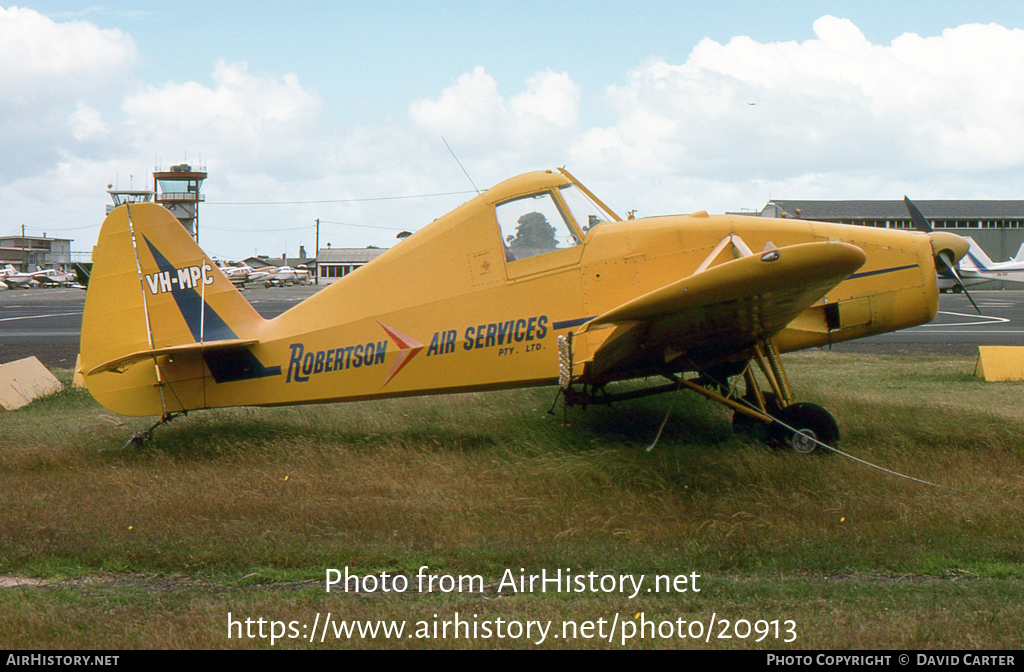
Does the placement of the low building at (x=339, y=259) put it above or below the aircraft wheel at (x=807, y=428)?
above

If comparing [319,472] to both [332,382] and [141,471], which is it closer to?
[332,382]

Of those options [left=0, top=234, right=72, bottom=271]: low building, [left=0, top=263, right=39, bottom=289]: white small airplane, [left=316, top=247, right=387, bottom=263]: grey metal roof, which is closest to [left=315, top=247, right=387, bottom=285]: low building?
[left=316, top=247, right=387, bottom=263]: grey metal roof

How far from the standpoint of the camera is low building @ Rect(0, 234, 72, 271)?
4793 inches

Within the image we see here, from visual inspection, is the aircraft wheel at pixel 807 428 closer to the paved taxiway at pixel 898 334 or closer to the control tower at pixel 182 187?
the paved taxiway at pixel 898 334

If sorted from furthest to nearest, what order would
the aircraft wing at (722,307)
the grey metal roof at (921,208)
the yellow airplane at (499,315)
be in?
1. the grey metal roof at (921,208)
2. the yellow airplane at (499,315)
3. the aircraft wing at (722,307)

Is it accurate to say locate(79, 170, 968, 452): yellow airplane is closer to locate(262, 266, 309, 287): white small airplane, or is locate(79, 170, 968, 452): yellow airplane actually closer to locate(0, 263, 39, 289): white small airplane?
locate(262, 266, 309, 287): white small airplane

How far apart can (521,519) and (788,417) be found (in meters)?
2.56

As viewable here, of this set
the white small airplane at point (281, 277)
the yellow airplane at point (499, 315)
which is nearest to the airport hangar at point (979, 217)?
the yellow airplane at point (499, 315)

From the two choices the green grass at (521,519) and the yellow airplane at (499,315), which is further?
the yellow airplane at (499,315)

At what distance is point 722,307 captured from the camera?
5570 millimetres

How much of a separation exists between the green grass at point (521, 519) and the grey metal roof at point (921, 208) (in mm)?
21608

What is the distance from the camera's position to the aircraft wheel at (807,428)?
6422mm

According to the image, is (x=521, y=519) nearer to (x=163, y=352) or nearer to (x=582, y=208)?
(x=582, y=208)
